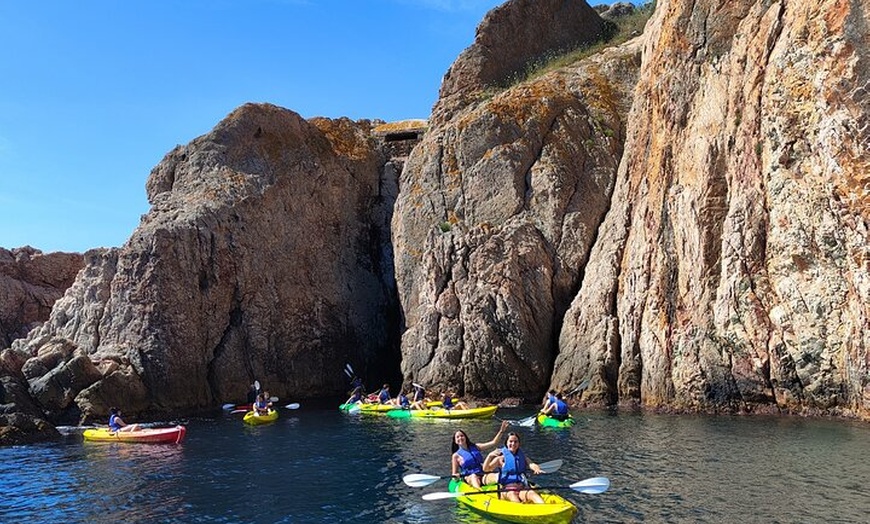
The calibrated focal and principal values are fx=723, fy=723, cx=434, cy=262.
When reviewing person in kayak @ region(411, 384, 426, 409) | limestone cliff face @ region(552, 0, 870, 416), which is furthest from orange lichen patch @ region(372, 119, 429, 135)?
person in kayak @ region(411, 384, 426, 409)

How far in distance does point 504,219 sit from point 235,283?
1766 centimetres

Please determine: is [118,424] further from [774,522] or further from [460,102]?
[460,102]

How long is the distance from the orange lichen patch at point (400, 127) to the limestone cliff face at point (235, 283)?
1979 millimetres

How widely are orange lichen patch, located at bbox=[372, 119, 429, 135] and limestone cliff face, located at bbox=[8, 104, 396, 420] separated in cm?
198

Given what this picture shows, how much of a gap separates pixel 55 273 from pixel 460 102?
37200 mm

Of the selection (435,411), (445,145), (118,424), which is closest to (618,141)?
(445,145)

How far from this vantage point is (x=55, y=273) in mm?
60688

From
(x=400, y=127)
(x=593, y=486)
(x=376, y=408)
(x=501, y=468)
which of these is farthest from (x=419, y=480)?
(x=400, y=127)

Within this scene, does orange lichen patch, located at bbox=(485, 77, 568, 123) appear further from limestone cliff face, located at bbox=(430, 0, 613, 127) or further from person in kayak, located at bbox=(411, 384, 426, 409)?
person in kayak, located at bbox=(411, 384, 426, 409)

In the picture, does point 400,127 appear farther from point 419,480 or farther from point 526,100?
point 419,480

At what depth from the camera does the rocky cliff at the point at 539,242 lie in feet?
86.2

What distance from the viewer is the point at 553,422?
28078 mm

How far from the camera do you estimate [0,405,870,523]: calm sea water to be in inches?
627

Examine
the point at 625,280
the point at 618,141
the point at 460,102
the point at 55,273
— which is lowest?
the point at 625,280
